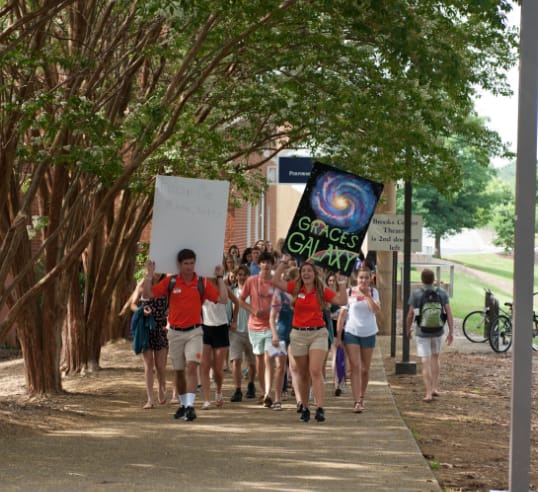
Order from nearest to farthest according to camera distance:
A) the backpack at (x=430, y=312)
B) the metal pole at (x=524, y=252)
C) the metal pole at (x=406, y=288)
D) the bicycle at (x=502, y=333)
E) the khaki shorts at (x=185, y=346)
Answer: the metal pole at (x=524, y=252) → the khaki shorts at (x=185, y=346) → the backpack at (x=430, y=312) → the metal pole at (x=406, y=288) → the bicycle at (x=502, y=333)

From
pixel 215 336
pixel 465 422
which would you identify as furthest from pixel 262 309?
pixel 465 422

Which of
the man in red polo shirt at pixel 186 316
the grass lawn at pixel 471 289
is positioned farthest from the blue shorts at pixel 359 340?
the grass lawn at pixel 471 289

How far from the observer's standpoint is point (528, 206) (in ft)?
23.8

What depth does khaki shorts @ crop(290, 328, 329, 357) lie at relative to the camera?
473 inches

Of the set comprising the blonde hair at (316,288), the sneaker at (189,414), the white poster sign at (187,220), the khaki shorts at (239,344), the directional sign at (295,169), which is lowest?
the sneaker at (189,414)

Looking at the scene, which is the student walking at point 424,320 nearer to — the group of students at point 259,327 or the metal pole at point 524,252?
the group of students at point 259,327

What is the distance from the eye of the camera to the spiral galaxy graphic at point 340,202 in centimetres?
1288

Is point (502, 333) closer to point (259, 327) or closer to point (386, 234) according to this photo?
point (386, 234)

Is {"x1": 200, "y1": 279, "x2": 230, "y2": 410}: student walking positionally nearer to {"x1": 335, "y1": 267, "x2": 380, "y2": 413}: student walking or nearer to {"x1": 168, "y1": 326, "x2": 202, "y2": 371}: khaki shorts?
{"x1": 168, "y1": 326, "x2": 202, "y2": 371}: khaki shorts

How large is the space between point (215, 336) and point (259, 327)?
1.80ft

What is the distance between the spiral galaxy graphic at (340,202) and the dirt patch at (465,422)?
7.54 feet

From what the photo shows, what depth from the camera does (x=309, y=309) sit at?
12.0m

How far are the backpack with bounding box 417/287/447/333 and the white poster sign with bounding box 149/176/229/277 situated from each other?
3510mm

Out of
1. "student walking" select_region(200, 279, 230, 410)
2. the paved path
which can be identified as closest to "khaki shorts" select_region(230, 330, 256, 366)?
"student walking" select_region(200, 279, 230, 410)
